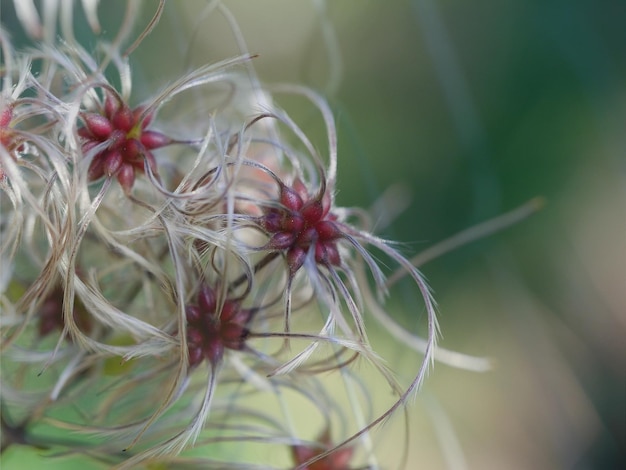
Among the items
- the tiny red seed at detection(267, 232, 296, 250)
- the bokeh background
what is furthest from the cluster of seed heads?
the bokeh background

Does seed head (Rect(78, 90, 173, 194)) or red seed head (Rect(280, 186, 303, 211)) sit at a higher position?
seed head (Rect(78, 90, 173, 194))

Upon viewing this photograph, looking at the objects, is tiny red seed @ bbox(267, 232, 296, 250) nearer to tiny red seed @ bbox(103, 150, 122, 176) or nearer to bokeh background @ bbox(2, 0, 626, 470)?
tiny red seed @ bbox(103, 150, 122, 176)

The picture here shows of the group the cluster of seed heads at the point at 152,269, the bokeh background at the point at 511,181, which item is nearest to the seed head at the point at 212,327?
the cluster of seed heads at the point at 152,269

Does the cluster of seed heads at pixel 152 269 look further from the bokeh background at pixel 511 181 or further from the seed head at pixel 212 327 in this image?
the bokeh background at pixel 511 181

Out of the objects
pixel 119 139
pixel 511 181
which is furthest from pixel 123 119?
pixel 511 181

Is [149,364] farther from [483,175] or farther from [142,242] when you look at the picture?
[483,175]

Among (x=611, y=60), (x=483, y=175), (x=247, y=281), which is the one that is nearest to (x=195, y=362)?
(x=247, y=281)

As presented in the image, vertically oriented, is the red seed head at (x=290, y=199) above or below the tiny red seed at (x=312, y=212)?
above

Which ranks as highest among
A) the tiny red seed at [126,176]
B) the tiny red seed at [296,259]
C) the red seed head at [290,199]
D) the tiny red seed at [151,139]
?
the tiny red seed at [151,139]
